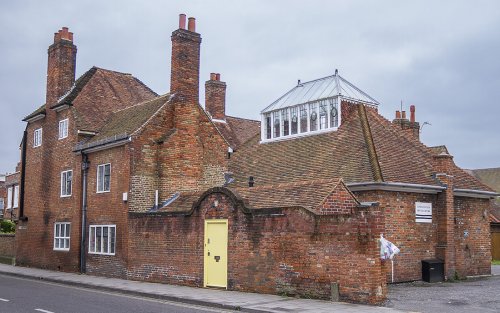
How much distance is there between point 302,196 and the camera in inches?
666

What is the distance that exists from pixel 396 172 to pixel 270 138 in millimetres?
8956

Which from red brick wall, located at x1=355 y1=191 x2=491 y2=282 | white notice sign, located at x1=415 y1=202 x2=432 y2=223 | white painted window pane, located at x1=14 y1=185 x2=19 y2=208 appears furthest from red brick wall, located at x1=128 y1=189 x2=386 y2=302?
white painted window pane, located at x1=14 y1=185 x2=19 y2=208

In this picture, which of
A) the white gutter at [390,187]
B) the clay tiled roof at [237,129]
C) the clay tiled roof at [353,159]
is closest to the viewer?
the white gutter at [390,187]

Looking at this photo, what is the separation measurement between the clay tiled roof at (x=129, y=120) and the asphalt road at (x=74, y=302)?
23.0 feet

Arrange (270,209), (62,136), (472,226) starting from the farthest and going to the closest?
(62,136), (472,226), (270,209)

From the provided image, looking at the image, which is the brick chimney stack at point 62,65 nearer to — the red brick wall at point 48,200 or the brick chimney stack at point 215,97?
the red brick wall at point 48,200

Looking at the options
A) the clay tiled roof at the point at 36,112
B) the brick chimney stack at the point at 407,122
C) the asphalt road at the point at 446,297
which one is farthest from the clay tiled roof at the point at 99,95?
the asphalt road at the point at 446,297


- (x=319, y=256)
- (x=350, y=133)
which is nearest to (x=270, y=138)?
(x=350, y=133)

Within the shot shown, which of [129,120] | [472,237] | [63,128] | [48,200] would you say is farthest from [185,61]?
[472,237]

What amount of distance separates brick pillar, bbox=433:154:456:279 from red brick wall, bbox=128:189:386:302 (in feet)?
28.6

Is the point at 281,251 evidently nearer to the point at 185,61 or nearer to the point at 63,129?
the point at 185,61

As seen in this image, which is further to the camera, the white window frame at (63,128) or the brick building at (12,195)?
the brick building at (12,195)

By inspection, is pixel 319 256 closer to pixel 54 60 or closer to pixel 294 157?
pixel 294 157

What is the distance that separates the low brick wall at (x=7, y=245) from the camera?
109ft
